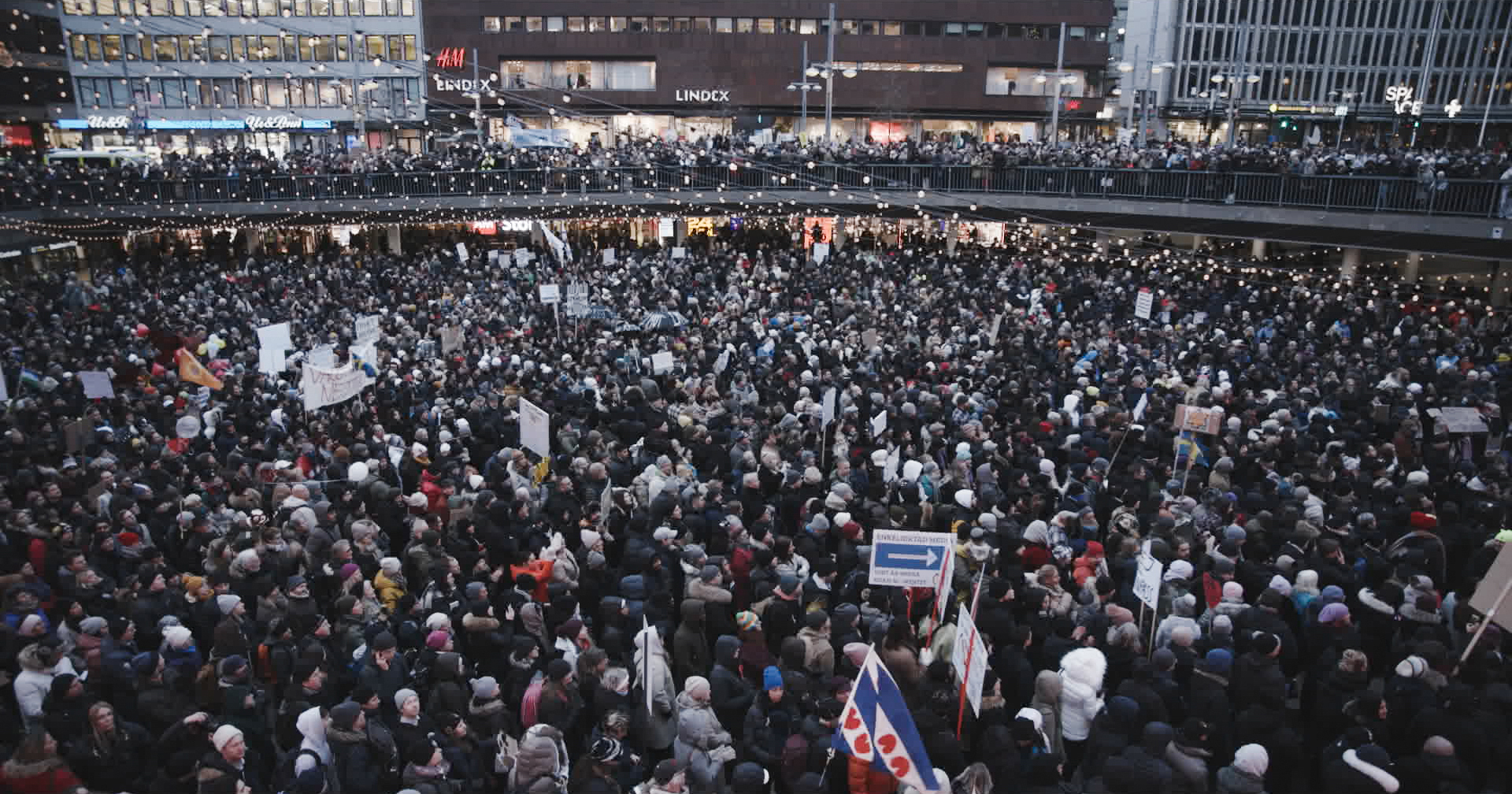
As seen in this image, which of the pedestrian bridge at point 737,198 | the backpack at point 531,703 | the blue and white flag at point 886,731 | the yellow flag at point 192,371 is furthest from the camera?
the pedestrian bridge at point 737,198

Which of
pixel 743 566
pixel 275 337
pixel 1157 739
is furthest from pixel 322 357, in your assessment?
pixel 1157 739

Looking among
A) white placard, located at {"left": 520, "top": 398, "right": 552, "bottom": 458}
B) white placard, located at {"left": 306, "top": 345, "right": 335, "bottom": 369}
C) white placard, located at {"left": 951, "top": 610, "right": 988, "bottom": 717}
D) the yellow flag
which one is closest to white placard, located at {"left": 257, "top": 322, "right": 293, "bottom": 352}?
the yellow flag

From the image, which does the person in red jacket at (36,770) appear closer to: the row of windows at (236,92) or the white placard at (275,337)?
the white placard at (275,337)

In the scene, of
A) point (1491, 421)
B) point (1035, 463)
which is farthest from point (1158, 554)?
point (1491, 421)

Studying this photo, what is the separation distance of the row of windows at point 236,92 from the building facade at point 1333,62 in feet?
150

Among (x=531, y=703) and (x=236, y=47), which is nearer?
(x=531, y=703)

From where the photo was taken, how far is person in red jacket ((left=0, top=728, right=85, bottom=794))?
5461mm

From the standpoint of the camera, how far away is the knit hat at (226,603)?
750cm

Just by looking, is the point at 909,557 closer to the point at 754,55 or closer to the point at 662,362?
the point at 662,362

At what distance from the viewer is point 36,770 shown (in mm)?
5469

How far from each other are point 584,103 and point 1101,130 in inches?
1203

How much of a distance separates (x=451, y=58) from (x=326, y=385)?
44532 millimetres

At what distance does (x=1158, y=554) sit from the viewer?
27.0 feet

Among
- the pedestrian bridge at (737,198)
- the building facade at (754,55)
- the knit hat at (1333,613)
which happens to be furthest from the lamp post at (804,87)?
the knit hat at (1333,613)
